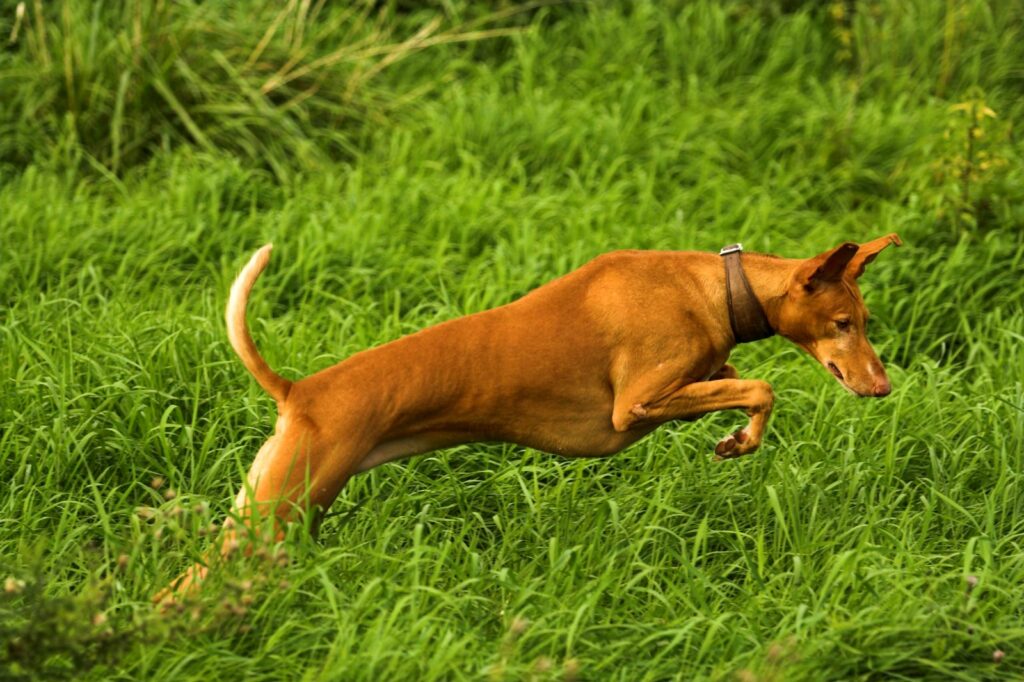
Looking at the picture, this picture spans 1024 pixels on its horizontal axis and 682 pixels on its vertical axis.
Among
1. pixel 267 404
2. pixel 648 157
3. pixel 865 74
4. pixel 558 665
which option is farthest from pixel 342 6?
pixel 558 665

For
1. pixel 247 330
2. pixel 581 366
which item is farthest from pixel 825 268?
pixel 247 330

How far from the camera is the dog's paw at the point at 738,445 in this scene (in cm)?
465

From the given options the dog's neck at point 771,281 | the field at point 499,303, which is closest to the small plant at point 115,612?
the field at point 499,303

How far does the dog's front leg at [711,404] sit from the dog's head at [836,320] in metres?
0.27

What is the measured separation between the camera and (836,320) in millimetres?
4762

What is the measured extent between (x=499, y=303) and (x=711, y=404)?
2077 mm

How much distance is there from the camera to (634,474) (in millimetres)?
5508

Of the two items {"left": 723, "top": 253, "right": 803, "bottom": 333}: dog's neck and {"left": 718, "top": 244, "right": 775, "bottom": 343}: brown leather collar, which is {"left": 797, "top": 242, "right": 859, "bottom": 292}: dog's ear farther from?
{"left": 718, "top": 244, "right": 775, "bottom": 343}: brown leather collar

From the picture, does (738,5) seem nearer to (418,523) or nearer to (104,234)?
(104,234)

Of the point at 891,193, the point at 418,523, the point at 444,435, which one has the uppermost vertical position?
the point at 444,435

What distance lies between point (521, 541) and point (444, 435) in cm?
58

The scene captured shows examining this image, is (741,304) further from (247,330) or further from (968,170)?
(968,170)

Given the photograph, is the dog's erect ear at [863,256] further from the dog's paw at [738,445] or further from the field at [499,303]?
the field at [499,303]

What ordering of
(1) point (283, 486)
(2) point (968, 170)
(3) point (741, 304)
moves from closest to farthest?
(1) point (283, 486) < (3) point (741, 304) < (2) point (968, 170)
